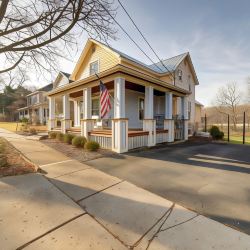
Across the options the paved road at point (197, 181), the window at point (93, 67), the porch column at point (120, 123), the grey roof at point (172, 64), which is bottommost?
the paved road at point (197, 181)

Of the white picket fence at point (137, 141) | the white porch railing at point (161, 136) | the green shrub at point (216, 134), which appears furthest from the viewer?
the green shrub at point (216, 134)

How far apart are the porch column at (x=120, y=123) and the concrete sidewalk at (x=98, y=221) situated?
152 inches

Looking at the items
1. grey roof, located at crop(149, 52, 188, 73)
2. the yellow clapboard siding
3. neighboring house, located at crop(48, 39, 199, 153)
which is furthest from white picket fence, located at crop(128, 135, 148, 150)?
grey roof, located at crop(149, 52, 188, 73)

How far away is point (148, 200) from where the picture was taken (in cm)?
343

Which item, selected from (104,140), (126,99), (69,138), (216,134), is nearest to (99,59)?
(126,99)

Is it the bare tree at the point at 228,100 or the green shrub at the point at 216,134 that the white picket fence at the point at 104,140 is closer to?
the green shrub at the point at 216,134

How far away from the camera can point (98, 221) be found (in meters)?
2.71

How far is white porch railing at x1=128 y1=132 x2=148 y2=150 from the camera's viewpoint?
8.60 m

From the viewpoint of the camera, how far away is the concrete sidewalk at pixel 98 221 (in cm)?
222

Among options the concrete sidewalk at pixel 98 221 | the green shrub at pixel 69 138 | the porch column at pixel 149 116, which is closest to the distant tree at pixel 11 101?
the green shrub at pixel 69 138

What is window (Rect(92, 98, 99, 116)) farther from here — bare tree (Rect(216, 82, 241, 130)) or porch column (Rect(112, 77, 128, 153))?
bare tree (Rect(216, 82, 241, 130))

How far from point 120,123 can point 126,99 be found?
5.27m

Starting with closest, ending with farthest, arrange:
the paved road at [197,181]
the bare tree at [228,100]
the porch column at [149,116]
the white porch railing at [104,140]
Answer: the paved road at [197,181] → the white porch railing at [104,140] → the porch column at [149,116] → the bare tree at [228,100]

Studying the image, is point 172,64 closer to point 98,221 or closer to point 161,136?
point 161,136
